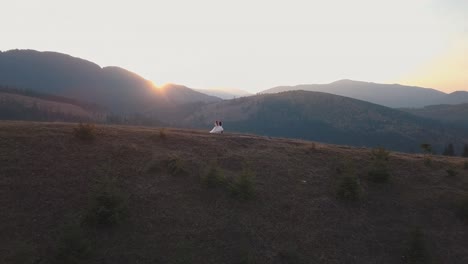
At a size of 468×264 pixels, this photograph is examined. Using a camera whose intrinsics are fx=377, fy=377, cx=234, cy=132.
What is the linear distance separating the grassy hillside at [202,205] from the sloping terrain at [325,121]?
123395 mm

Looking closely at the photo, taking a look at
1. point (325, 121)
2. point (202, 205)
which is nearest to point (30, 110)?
point (202, 205)

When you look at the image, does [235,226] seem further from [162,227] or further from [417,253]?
[417,253]

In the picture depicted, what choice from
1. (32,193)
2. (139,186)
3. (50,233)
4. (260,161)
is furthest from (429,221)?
(32,193)

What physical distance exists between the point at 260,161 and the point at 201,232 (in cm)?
684

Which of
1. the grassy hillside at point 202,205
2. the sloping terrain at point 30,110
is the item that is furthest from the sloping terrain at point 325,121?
the grassy hillside at point 202,205

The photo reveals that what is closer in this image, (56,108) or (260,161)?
(260,161)

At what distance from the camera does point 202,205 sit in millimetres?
14086

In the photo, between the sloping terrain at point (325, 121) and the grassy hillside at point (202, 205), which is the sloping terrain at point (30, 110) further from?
the grassy hillside at point (202, 205)

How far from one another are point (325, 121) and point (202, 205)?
495 feet

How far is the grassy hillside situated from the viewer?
Answer: 11.4 metres

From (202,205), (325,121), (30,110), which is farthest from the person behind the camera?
(325,121)

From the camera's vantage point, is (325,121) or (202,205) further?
(325,121)

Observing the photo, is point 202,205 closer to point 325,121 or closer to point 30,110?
point 30,110

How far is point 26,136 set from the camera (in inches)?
647
